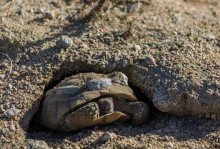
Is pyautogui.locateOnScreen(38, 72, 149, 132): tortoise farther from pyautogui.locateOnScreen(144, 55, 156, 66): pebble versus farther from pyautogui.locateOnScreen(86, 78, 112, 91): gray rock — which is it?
pyautogui.locateOnScreen(144, 55, 156, 66): pebble

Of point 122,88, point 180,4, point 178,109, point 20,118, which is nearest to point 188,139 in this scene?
point 178,109

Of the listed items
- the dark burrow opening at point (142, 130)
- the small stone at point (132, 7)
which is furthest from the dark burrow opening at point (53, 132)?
the small stone at point (132, 7)

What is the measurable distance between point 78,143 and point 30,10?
4.29ft

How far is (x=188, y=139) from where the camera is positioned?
3.92 m

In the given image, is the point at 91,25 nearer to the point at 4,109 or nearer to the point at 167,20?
the point at 167,20

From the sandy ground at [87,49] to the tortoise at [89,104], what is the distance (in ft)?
0.21

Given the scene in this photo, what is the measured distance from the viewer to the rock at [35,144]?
385 cm

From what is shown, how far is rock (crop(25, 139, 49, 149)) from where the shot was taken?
3.85m

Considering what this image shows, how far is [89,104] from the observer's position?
3941 mm

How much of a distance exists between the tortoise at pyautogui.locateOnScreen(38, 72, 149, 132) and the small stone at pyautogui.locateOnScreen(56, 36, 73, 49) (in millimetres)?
308

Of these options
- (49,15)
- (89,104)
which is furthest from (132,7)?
(89,104)

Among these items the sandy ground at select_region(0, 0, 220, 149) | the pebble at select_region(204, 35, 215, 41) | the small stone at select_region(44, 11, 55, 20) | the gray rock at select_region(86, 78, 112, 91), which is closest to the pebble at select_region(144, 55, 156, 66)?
the sandy ground at select_region(0, 0, 220, 149)

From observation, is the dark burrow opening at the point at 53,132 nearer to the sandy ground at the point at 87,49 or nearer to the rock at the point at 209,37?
the sandy ground at the point at 87,49

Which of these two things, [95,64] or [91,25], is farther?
[91,25]
